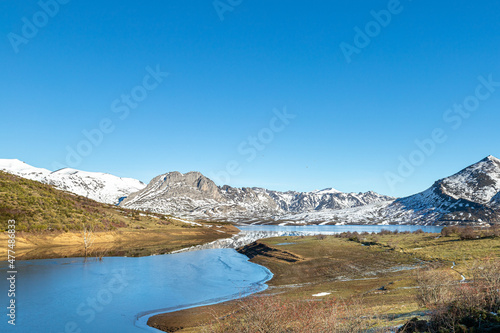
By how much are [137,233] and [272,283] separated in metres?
61.4

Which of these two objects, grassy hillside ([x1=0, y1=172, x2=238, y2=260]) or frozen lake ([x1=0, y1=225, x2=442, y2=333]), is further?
grassy hillside ([x1=0, y1=172, x2=238, y2=260])

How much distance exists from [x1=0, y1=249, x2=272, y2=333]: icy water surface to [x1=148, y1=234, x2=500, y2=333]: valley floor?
116 inches

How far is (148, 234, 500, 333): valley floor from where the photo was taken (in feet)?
62.9

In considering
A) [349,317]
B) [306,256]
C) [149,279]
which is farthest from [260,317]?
[306,256]

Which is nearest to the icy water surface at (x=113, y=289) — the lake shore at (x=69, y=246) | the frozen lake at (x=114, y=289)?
the frozen lake at (x=114, y=289)

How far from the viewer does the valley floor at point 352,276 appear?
19183 mm

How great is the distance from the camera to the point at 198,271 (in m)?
42.7

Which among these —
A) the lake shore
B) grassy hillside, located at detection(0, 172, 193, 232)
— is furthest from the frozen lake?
grassy hillside, located at detection(0, 172, 193, 232)

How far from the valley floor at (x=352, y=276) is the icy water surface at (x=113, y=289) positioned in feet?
9.64

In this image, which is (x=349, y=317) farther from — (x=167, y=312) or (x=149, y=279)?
(x=149, y=279)

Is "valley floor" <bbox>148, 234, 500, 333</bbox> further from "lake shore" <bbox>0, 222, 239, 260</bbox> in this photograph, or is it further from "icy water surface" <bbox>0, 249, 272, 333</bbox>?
"lake shore" <bbox>0, 222, 239, 260</bbox>

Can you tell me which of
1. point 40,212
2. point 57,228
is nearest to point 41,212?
point 40,212

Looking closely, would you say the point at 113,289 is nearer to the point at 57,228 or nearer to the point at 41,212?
the point at 57,228

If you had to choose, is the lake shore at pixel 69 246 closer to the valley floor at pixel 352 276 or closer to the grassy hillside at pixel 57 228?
the grassy hillside at pixel 57 228
